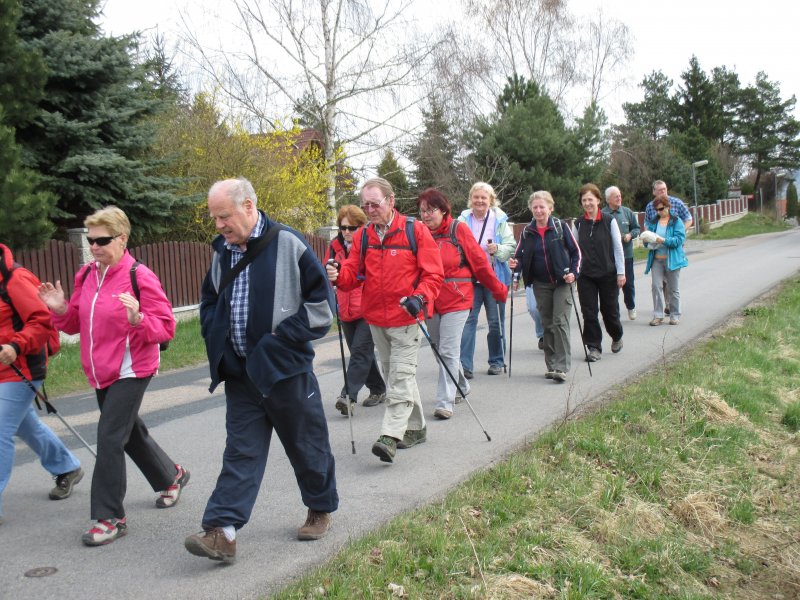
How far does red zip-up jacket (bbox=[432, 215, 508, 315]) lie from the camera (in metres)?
7.30

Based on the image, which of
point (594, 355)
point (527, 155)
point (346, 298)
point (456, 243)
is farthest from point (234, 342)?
point (527, 155)

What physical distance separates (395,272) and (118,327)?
7.09 ft

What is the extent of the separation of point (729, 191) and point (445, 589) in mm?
65291

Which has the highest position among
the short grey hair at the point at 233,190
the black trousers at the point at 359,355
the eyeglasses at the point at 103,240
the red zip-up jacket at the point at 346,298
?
the short grey hair at the point at 233,190

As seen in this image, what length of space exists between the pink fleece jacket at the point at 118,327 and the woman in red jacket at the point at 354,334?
2.78 metres

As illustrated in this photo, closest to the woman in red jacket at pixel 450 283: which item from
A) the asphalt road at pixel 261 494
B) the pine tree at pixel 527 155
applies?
the asphalt road at pixel 261 494

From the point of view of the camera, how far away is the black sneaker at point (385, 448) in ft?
19.1

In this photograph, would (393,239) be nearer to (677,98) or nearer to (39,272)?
(39,272)

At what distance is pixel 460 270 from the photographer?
760 cm

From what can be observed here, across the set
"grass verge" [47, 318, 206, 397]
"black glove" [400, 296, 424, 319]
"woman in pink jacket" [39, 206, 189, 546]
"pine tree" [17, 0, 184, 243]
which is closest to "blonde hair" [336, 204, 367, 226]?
"black glove" [400, 296, 424, 319]

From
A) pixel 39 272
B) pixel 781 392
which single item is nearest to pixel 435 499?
pixel 781 392

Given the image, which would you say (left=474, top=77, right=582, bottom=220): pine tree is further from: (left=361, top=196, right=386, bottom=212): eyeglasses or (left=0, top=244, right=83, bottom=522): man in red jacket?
(left=0, top=244, right=83, bottom=522): man in red jacket

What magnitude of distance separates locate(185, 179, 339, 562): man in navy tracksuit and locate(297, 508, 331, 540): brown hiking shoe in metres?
0.25

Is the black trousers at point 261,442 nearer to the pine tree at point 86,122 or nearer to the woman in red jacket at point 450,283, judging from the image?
the woman in red jacket at point 450,283
